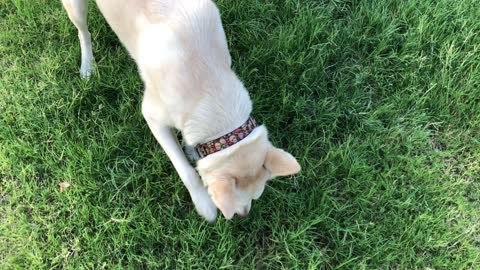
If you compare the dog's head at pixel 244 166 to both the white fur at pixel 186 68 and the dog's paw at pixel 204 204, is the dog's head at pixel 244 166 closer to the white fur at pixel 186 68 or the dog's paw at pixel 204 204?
the white fur at pixel 186 68

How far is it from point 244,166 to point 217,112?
349 millimetres

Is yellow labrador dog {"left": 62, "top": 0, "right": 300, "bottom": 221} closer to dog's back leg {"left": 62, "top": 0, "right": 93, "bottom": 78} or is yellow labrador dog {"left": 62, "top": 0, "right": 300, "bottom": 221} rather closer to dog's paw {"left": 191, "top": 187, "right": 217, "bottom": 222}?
dog's paw {"left": 191, "top": 187, "right": 217, "bottom": 222}

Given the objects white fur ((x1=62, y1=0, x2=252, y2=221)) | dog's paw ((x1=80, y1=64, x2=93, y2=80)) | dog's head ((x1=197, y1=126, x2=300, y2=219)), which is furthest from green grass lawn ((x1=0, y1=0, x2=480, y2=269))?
white fur ((x1=62, y1=0, x2=252, y2=221))

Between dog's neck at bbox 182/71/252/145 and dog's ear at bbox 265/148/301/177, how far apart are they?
26 centimetres

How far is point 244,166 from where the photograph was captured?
2.48 meters

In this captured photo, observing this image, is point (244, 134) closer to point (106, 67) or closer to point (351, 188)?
point (351, 188)

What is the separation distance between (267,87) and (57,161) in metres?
1.72

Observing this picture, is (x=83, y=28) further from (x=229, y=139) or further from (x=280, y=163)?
(x=280, y=163)

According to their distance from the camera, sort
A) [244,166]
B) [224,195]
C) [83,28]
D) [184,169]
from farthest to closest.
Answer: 1. [83,28]
2. [184,169]
3. [244,166]
4. [224,195]

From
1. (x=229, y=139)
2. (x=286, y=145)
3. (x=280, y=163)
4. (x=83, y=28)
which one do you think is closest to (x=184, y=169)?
(x=229, y=139)

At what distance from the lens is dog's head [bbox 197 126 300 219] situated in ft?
8.05

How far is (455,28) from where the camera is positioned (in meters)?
3.93

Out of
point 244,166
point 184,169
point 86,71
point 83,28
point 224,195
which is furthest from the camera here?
point 86,71

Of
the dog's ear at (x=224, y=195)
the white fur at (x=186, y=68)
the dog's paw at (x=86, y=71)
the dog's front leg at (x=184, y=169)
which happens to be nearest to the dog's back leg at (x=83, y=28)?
A: the dog's paw at (x=86, y=71)
